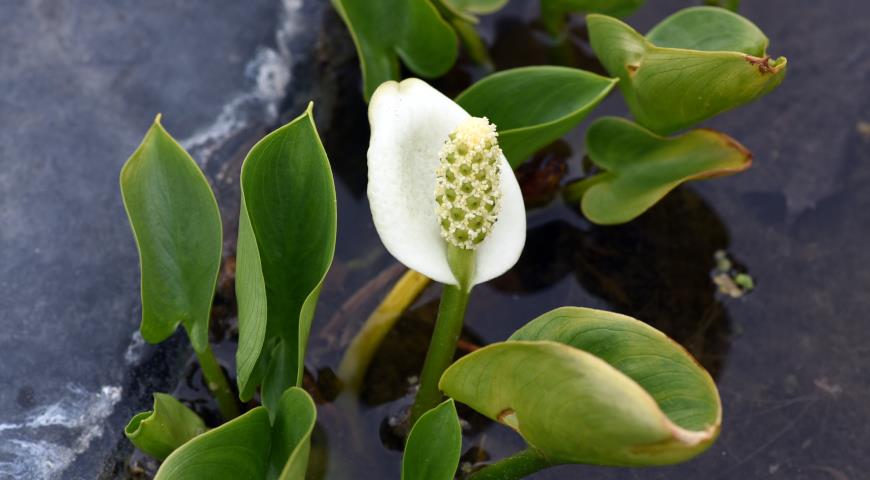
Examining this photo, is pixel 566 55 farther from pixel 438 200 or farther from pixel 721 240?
pixel 438 200

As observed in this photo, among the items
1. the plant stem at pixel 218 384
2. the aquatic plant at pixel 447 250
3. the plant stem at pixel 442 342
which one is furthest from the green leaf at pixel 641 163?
the plant stem at pixel 218 384

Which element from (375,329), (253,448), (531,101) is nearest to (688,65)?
(531,101)

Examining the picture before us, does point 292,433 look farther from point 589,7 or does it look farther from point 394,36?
point 589,7

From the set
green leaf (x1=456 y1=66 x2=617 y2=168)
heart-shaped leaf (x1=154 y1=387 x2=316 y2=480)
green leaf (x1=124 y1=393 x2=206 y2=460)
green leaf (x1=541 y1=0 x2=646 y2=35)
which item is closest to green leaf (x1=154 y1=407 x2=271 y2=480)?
heart-shaped leaf (x1=154 y1=387 x2=316 y2=480)

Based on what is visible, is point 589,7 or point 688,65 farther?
point 589,7

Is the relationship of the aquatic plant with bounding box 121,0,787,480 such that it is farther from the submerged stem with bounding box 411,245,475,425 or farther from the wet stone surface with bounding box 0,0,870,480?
the wet stone surface with bounding box 0,0,870,480

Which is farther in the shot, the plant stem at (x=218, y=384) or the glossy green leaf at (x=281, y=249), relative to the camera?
the plant stem at (x=218, y=384)

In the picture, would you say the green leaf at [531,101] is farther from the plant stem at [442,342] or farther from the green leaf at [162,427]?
the green leaf at [162,427]
